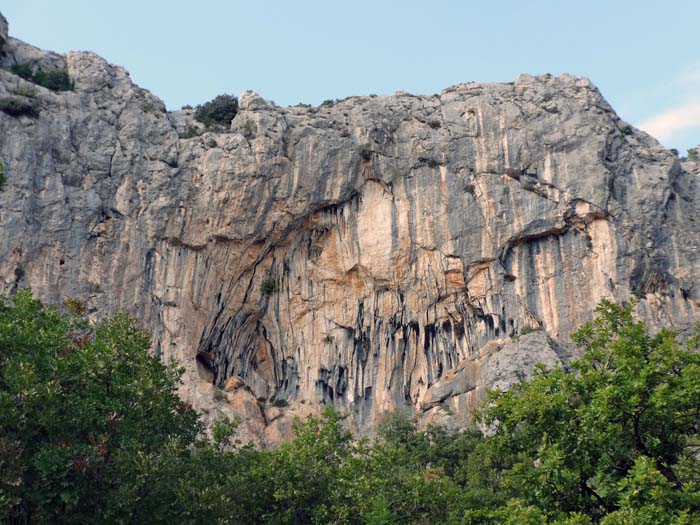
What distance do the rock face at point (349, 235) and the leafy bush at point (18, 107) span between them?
0.45 metres

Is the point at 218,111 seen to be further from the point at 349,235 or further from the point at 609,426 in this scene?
the point at 609,426

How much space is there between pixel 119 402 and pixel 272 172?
29.1 meters

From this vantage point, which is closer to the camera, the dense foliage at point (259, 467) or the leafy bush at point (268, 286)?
the dense foliage at point (259, 467)

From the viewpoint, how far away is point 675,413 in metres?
17.4

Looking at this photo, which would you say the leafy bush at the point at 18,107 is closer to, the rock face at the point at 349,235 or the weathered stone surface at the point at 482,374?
the rock face at the point at 349,235

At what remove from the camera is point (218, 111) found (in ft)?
181

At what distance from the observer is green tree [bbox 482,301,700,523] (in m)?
17.1

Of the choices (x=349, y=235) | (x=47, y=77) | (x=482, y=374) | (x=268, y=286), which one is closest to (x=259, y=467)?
(x=482, y=374)

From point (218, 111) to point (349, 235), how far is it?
13355mm

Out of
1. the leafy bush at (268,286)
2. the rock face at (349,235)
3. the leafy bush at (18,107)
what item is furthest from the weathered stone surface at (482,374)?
the leafy bush at (18,107)

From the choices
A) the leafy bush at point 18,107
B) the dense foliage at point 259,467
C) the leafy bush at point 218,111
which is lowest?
the dense foliage at point 259,467

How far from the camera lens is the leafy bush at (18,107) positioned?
45.4 metres

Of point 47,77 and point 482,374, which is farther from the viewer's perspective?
point 47,77

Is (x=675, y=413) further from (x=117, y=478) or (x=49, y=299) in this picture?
(x=49, y=299)
